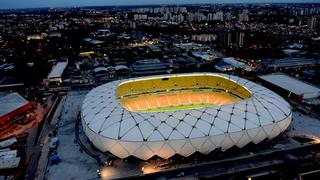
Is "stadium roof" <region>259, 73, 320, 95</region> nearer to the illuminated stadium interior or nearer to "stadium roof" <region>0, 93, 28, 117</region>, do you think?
the illuminated stadium interior

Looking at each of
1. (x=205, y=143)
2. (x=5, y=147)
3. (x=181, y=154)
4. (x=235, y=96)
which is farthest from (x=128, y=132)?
(x=235, y=96)

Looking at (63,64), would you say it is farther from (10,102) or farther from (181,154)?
(181,154)

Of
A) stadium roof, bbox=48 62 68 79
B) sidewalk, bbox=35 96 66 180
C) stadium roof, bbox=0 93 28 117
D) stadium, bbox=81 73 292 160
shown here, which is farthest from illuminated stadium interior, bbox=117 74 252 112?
stadium roof, bbox=48 62 68 79

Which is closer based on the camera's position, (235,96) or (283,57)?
(235,96)

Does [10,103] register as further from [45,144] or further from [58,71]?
[58,71]

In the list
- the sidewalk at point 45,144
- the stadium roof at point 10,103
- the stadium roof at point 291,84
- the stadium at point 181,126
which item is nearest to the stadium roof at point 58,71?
the stadium roof at point 10,103

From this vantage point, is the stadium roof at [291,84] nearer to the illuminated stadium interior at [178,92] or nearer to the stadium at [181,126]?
the illuminated stadium interior at [178,92]
